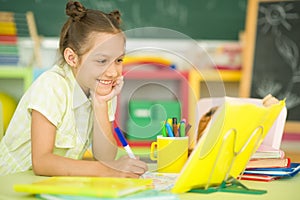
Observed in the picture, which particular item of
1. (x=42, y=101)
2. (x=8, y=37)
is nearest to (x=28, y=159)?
(x=42, y=101)

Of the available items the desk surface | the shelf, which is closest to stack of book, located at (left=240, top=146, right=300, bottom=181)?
the desk surface

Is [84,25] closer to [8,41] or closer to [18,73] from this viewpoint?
[18,73]

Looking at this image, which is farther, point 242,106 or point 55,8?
point 55,8

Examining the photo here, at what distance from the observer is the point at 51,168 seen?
1.21 m

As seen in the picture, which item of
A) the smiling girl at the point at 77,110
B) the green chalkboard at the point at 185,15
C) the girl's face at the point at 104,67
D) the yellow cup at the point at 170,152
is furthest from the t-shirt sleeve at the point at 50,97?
the green chalkboard at the point at 185,15

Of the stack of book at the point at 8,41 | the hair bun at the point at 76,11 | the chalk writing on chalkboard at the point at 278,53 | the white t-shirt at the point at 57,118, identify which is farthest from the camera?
the stack of book at the point at 8,41

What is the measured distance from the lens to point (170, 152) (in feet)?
3.91

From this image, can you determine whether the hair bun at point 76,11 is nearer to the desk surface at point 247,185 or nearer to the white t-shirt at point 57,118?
the white t-shirt at point 57,118

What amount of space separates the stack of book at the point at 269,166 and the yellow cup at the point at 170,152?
14 cm

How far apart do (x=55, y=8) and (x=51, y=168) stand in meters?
2.91

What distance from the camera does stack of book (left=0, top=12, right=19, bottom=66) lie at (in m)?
3.83

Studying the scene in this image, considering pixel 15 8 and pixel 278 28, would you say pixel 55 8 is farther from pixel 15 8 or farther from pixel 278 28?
pixel 278 28

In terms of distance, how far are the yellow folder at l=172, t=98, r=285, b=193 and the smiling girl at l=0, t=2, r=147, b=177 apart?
0.55ft

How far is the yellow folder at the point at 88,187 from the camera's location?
2.86 feet
